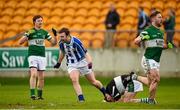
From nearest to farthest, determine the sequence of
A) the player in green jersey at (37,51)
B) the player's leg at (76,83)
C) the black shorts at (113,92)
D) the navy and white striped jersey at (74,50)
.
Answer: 1. the player's leg at (76,83)
2. the navy and white striped jersey at (74,50)
3. the black shorts at (113,92)
4. the player in green jersey at (37,51)

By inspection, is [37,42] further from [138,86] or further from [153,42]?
[153,42]

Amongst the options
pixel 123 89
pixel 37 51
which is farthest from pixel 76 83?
pixel 37 51

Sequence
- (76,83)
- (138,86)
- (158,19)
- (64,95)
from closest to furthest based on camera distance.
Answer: (158,19), (76,83), (138,86), (64,95)

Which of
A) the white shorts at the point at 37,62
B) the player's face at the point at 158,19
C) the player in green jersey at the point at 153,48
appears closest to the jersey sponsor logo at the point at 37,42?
the white shorts at the point at 37,62

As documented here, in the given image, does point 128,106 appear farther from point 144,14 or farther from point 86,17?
point 86,17

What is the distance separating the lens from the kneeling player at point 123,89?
19047 millimetres

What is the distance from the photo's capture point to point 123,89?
19.2 m

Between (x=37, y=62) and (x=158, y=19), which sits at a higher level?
(x=158, y=19)

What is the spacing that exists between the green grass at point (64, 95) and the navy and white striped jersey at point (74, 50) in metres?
1.16

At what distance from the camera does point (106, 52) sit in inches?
1120

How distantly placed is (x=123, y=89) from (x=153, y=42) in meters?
1.76

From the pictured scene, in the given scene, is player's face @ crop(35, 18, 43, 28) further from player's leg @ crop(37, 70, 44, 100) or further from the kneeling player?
the kneeling player

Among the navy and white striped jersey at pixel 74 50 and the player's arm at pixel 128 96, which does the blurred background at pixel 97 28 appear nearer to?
the player's arm at pixel 128 96

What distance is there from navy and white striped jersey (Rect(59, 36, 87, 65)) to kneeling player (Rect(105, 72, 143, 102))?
4.00 ft
